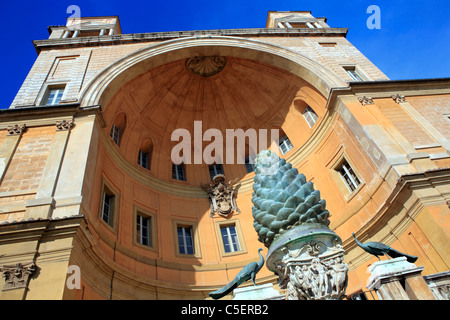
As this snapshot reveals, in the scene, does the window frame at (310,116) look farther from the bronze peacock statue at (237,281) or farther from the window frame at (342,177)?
the bronze peacock statue at (237,281)

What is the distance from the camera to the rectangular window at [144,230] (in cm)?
1253

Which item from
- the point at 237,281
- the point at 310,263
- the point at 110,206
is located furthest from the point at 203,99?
the point at 310,263

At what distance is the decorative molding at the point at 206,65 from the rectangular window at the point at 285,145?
203 inches

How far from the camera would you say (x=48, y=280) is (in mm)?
6797

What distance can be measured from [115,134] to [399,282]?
12577 millimetres

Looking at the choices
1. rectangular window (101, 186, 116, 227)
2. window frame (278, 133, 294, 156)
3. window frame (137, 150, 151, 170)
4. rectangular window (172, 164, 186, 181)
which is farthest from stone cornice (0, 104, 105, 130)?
window frame (278, 133, 294, 156)

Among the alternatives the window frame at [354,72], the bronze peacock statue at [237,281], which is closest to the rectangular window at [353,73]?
the window frame at [354,72]

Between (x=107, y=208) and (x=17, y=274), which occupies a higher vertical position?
(x=107, y=208)

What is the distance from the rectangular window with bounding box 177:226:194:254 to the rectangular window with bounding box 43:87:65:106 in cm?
735

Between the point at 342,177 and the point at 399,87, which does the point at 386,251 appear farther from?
the point at 399,87

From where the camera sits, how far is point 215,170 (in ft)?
55.7
